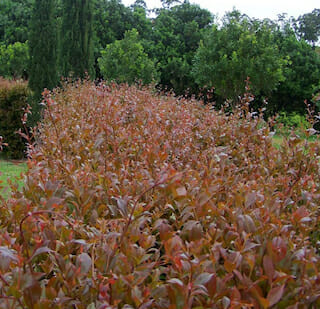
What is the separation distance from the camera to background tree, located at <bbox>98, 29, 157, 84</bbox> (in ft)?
45.2

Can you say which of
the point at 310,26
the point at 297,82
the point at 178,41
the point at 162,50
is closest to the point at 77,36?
the point at 162,50

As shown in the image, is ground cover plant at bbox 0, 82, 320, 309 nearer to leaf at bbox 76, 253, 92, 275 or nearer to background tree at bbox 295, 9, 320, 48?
leaf at bbox 76, 253, 92, 275

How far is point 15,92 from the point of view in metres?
10.6

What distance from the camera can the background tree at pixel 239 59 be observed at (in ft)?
46.8

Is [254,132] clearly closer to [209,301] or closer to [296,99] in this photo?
[209,301]

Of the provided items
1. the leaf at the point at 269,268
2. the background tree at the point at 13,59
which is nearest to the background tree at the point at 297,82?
the background tree at the point at 13,59

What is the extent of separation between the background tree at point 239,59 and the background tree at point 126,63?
2.30 m

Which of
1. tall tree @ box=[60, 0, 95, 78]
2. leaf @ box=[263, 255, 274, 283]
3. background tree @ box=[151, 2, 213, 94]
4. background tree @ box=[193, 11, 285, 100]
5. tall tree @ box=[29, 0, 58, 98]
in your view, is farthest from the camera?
background tree @ box=[151, 2, 213, 94]

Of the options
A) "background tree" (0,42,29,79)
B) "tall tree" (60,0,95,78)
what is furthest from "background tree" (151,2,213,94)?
"tall tree" (60,0,95,78)

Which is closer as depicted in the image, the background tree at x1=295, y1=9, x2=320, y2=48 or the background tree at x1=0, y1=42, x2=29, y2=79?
the background tree at x1=0, y1=42, x2=29, y2=79

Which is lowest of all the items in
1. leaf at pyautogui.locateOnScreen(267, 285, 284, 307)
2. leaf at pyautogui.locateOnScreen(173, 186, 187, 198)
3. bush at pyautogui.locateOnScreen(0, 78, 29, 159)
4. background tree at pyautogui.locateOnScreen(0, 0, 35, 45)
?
bush at pyautogui.locateOnScreen(0, 78, 29, 159)

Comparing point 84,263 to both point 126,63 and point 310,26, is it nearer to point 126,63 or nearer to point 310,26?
point 126,63

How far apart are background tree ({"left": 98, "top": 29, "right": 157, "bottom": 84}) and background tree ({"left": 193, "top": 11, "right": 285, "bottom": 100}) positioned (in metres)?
2.30

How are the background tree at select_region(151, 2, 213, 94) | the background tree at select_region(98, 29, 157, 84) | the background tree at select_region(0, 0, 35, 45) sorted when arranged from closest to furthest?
the background tree at select_region(98, 29, 157, 84) → the background tree at select_region(151, 2, 213, 94) → the background tree at select_region(0, 0, 35, 45)
